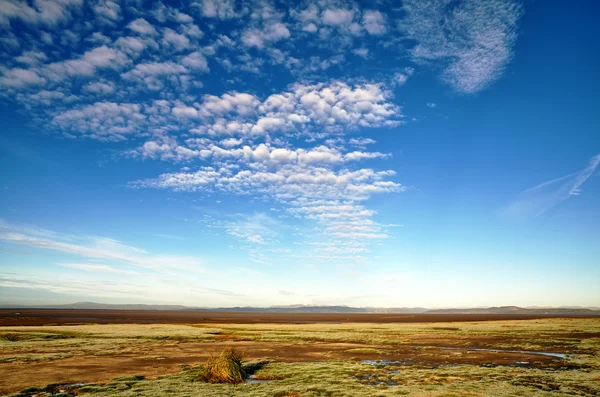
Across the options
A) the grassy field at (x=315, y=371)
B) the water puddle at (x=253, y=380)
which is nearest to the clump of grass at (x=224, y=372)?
the water puddle at (x=253, y=380)

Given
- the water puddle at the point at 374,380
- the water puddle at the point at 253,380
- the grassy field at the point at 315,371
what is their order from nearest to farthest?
the grassy field at the point at 315,371, the water puddle at the point at 374,380, the water puddle at the point at 253,380

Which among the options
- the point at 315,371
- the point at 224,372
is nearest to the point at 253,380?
the point at 224,372

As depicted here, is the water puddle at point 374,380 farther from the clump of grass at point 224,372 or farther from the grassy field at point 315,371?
the clump of grass at point 224,372

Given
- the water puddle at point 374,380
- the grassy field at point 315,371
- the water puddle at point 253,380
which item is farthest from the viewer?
the water puddle at point 253,380

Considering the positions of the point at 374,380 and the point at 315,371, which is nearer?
the point at 374,380

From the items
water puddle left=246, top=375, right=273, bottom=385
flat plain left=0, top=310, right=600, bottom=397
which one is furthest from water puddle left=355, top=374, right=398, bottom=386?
water puddle left=246, top=375, right=273, bottom=385

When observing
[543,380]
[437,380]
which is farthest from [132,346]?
[543,380]

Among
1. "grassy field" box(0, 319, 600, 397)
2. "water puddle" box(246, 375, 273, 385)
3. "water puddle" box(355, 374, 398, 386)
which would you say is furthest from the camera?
"water puddle" box(246, 375, 273, 385)

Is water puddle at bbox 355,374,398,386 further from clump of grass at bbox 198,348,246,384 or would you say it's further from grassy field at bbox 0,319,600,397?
clump of grass at bbox 198,348,246,384

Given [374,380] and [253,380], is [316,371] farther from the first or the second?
[253,380]

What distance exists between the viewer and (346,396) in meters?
18.5

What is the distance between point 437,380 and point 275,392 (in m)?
10.4

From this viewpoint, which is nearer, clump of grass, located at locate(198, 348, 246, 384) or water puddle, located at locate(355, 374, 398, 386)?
water puddle, located at locate(355, 374, 398, 386)

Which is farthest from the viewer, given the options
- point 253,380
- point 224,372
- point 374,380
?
point 253,380
